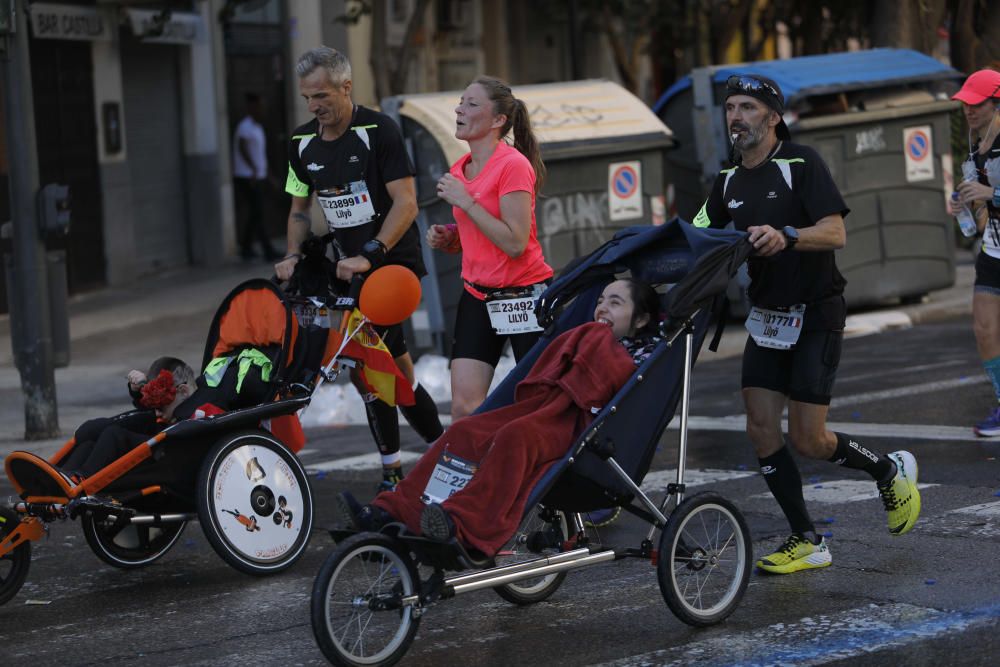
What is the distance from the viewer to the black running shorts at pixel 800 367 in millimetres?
6348

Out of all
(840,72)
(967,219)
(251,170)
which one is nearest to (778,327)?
(967,219)

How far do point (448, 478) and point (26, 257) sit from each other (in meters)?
5.70

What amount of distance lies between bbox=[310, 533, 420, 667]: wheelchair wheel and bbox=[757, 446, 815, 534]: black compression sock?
1.73 metres

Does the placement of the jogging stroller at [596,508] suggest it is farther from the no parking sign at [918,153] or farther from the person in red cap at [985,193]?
the no parking sign at [918,153]

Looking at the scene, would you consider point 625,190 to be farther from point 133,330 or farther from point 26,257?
point 26,257

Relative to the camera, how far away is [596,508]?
5605 millimetres

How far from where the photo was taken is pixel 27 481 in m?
6.35

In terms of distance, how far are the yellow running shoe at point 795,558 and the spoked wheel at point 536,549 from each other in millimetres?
813

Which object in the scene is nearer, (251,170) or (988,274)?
(988,274)

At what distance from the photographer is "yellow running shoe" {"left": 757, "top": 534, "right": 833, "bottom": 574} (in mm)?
6367

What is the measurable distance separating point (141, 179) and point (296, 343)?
40.0 ft

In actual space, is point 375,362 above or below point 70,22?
below

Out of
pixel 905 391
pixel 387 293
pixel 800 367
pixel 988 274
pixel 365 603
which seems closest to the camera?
pixel 365 603

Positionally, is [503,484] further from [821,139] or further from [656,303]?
[821,139]
